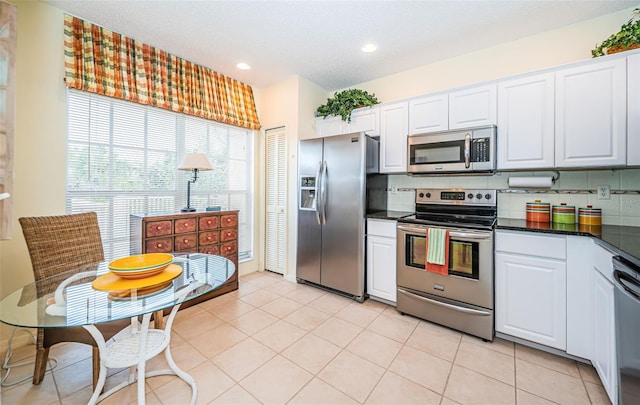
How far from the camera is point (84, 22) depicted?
2.31 metres

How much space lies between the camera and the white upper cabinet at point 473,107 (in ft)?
7.82

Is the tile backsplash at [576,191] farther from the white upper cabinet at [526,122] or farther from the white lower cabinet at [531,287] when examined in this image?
the white lower cabinet at [531,287]

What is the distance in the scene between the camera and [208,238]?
288 centimetres

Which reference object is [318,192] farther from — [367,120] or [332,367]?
[332,367]

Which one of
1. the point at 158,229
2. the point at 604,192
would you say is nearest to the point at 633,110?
the point at 604,192

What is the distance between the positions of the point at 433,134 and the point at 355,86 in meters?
1.58

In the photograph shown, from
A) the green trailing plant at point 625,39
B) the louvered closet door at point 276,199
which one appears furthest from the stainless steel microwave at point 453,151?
the louvered closet door at point 276,199

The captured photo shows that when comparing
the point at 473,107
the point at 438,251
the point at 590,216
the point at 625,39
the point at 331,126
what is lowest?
the point at 438,251

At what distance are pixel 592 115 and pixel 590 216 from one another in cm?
79

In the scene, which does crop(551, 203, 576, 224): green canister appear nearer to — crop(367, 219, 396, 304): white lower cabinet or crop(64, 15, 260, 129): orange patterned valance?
crop(367, 219, 396, 304): white lower cabinet

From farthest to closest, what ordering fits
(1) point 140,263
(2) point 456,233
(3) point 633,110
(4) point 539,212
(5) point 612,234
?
(4) point 539,212 → (2) point 456,233 → (3) point 633,110 → (5) point 612,234 → (1) point 140,263

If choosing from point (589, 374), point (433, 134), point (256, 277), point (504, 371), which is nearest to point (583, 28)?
point (433, 134)

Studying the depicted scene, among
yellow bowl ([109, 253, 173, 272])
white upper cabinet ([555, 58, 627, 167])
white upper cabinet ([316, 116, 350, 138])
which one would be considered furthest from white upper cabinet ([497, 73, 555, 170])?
yellow bowl ([109, 253, 173, 272])

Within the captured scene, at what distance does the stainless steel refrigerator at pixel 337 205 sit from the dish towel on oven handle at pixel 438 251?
0.72 m
